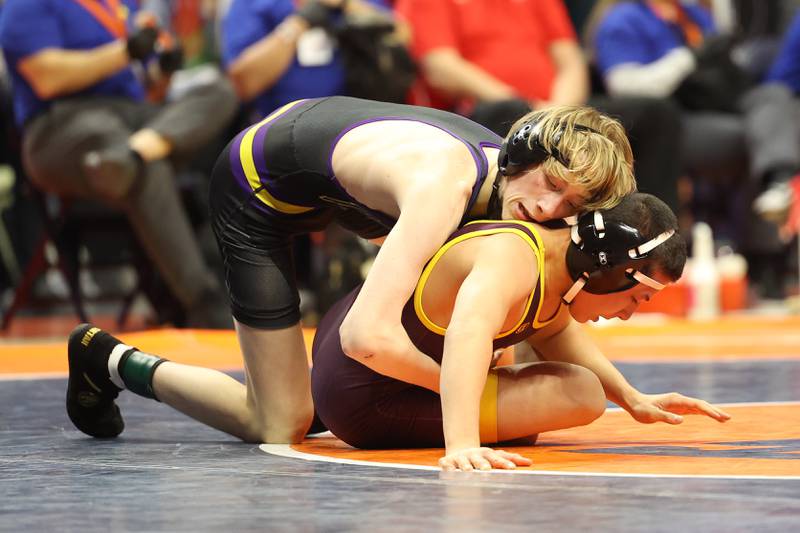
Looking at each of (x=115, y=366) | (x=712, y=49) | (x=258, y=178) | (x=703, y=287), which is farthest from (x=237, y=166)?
(x=712, y=49)

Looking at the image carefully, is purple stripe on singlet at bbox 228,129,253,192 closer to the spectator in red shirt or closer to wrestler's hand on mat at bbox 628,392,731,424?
wrestler's hand on mat at bbox 628,392,731,424

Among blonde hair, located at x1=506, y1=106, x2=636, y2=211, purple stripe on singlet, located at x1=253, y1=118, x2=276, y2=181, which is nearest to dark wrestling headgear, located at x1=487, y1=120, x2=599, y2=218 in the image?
blonde hair, located at x1=506, y1=106, x2=636, y2=211

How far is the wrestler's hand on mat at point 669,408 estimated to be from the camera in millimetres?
2871

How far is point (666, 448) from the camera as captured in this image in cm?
268

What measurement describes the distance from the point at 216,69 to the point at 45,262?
1223mm

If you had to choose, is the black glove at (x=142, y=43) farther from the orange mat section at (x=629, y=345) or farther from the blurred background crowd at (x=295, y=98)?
the orange mat section at (x=629, y=345)

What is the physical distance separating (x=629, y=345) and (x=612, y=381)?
88.5 inches

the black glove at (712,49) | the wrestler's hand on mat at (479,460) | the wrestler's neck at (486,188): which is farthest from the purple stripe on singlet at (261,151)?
the black glove at (712,49)

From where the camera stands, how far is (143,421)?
3.44 meters

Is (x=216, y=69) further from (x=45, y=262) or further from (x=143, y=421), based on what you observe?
(x=143, y=421)

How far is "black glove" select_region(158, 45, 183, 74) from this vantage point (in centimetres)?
592

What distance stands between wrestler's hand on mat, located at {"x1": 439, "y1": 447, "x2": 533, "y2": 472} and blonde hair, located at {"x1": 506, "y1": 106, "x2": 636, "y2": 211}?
0.55 meters

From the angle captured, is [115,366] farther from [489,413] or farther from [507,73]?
[507,73]

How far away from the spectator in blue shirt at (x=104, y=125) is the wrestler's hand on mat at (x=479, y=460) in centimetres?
340
